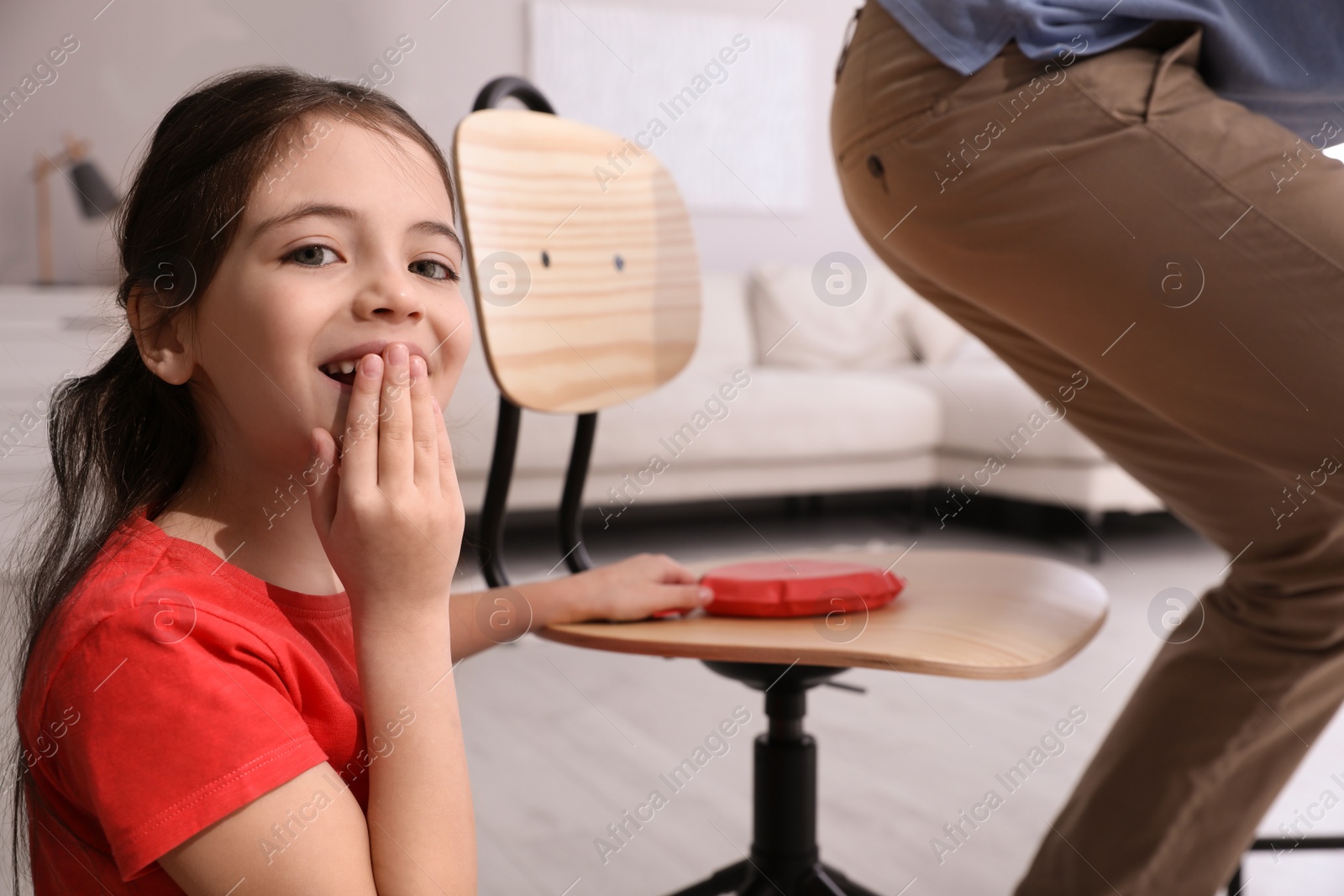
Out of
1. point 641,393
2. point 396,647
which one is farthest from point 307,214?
point 641,393

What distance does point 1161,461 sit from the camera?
87cm

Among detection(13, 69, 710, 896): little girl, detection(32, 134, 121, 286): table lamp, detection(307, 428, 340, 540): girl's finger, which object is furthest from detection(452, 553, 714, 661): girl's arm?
detection(32, 134, 121, 286): table lamp

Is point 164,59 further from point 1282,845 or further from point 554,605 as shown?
point 1282,845

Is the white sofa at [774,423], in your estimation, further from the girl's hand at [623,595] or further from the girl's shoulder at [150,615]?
the girl's shoulder at [150,615]

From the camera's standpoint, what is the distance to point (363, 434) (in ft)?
1.66

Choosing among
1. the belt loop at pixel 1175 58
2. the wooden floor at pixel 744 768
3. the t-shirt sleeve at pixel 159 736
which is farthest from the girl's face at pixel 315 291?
the wooden floor at pixel 744 768

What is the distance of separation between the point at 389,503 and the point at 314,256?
15 centimetres

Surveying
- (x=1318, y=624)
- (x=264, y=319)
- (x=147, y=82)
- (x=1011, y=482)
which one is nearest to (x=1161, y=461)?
(x=1318, y=624)

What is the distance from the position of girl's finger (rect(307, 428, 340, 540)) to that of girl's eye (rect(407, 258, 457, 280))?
0.12m

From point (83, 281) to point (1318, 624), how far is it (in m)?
3.42

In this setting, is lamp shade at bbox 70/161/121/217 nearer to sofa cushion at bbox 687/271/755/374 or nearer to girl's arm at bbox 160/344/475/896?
sofa cushion at bbox 687/271/755/374

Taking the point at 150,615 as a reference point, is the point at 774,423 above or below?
below

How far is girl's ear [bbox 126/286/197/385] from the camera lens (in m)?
0.58

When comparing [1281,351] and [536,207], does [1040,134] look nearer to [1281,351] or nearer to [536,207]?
[1281,351]
